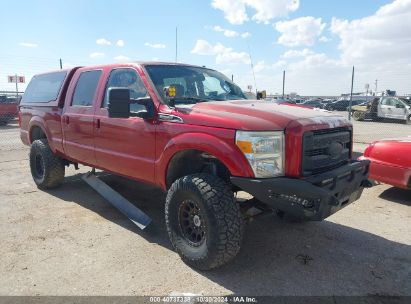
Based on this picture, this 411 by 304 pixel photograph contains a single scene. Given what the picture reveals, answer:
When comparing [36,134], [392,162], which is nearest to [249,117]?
[392,162]

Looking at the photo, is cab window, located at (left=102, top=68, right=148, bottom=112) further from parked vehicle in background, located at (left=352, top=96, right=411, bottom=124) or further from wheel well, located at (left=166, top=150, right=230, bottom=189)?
parked vehicle in background, located at (left=352, top=96, right=411, bottom=124)

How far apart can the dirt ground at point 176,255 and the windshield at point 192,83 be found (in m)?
1.56

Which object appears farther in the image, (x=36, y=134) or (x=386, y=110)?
(x=386, y=110)

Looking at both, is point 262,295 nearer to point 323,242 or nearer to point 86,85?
point 323,242

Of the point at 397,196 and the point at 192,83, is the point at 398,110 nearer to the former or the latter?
the point at 397,196

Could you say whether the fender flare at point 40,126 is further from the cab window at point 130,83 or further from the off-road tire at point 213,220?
the off-road tire at point 213,220

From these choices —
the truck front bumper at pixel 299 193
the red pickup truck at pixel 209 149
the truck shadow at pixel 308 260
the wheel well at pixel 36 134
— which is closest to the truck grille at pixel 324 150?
the red pickup truck at pixel 209 149

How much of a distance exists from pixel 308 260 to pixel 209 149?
1.53 metres

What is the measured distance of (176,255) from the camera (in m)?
3.81

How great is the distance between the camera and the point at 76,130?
5.16 metres

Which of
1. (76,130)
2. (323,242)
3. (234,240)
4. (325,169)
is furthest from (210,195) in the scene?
(76,130)

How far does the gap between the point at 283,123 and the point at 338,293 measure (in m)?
1.47

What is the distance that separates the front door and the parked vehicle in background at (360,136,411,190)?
10.7ft

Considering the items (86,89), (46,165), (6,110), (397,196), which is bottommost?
(397,196)
